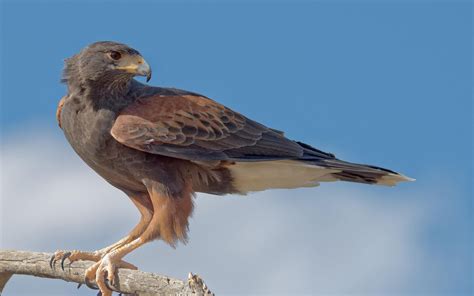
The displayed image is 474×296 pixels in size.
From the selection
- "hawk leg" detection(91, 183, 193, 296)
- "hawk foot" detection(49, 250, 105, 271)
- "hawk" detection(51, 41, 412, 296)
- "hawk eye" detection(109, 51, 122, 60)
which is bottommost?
"hawk foot" detection(49, 250, 105, 271)

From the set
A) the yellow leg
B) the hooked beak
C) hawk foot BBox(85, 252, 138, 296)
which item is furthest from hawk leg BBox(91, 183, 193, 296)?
the hooked beak

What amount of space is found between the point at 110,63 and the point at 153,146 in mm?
920

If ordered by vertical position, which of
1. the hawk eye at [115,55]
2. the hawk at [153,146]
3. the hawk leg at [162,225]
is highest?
the hawk eye at [115,55]

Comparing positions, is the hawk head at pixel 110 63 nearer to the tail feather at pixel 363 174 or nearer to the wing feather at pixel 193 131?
the wing feather at pixel 193 131

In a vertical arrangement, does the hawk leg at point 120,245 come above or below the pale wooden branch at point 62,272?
above

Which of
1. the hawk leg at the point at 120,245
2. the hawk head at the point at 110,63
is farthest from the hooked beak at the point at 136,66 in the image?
the hawk leg at the point at 120,245

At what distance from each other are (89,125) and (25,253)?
1346 millimetres

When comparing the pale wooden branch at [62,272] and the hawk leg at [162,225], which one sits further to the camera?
the hawk leg at [162,225]

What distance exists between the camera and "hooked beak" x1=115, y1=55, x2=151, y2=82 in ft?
25.7

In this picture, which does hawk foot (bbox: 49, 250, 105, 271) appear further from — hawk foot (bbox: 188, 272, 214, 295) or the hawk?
hawk foot (bbox: 188, 272, 214, 295)

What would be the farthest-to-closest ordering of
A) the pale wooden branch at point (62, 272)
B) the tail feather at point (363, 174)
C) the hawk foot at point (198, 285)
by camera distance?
1. the tail feather at point (363, 174)
2. the pale wooden branch at point (62, 272)
3. the hawk foot at point (198, 285)

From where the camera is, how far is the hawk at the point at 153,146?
25.6ft

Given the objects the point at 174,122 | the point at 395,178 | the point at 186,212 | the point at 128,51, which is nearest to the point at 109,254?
the point at 186,212

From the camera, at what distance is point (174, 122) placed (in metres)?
8.05
